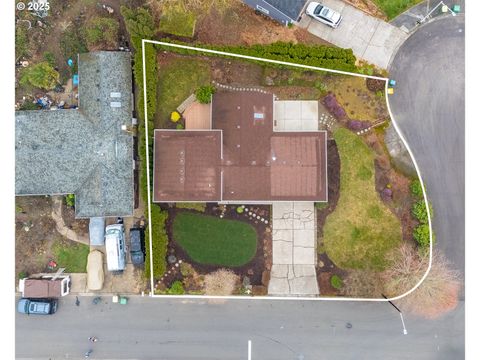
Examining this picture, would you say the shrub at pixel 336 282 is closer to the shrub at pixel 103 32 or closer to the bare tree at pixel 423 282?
the bare tree at pixel 423 282

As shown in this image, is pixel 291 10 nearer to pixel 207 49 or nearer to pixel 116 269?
pixel 207 49

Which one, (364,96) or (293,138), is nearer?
(293,138)

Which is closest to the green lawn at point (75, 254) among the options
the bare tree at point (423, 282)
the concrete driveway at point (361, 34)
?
the bare tree at point (423, 282)

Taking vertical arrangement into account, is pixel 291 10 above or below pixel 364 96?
above

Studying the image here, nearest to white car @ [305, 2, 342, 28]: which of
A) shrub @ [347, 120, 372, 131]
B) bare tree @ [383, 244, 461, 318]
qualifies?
shrub @ [347, 120, 372, 131]

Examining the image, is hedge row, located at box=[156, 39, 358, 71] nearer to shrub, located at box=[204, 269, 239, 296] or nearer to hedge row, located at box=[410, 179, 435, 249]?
hedge row, located at box=[410, 179, 435, 249]
